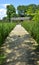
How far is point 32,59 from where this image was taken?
8.02 m

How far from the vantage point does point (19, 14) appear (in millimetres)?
124062

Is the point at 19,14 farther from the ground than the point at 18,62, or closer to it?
closer to it

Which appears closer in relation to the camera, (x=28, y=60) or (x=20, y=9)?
(x=28, y=60)

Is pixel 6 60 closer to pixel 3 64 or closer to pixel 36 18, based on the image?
pixel 3 64

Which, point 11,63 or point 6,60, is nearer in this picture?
point 11,63

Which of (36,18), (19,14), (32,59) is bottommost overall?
(19,14)

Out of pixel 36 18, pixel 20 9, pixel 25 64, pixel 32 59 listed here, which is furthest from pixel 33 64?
pixel 20 9

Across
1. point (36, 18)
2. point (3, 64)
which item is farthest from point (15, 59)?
point (36, 18)

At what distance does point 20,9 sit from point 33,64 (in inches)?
4571

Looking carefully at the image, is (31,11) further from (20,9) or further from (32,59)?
(20,9)

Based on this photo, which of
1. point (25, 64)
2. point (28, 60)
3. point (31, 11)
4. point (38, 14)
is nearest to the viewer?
point (25, 64)

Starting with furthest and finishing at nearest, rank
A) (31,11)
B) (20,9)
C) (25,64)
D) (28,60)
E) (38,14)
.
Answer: (20,9), (31,11), (38,14), (28,60), (25,64)

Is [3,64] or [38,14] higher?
[38,14]

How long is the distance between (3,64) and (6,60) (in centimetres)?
64
